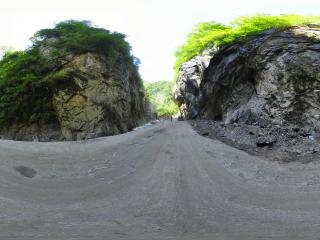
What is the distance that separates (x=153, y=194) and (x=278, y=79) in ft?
34.1

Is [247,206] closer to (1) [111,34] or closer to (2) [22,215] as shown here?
(2) [22,215]

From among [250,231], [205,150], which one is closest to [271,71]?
[205,150]

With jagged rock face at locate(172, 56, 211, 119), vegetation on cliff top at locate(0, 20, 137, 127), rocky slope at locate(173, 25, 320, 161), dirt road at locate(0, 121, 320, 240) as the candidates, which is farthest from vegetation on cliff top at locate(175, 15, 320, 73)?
dirt road at locate(0, 121, 320, 240)

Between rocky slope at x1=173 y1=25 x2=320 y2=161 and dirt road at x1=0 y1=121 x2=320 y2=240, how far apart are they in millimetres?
2023

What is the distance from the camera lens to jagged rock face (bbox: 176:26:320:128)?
1694cm

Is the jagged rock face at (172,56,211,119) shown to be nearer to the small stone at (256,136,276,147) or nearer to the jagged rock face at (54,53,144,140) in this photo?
the jagged rock face at (54,53,144,140)

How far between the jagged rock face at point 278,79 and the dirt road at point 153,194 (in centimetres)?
434

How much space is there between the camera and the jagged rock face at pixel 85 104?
26.8 meters

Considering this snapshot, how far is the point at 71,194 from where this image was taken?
9.70m

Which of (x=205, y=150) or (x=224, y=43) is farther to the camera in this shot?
(x=224, y=43)

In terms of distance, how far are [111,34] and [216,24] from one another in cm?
784

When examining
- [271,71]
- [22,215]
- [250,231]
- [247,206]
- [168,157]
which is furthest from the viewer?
[271,71]

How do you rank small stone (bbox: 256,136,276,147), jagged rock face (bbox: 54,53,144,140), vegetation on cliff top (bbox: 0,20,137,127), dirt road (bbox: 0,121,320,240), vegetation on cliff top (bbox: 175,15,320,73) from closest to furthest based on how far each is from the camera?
dirt road (bbox: 0,121,320,240) < small stone (bbox: 256,136,276,147) < vegetation on cliff top (bbox: 175,15,320,73) < jagged rock face (bbox: 54,53,144,140) < vegetation on cliff top (bbox: 0,20,137,127)

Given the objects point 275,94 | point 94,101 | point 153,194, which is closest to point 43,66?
point 94,101
